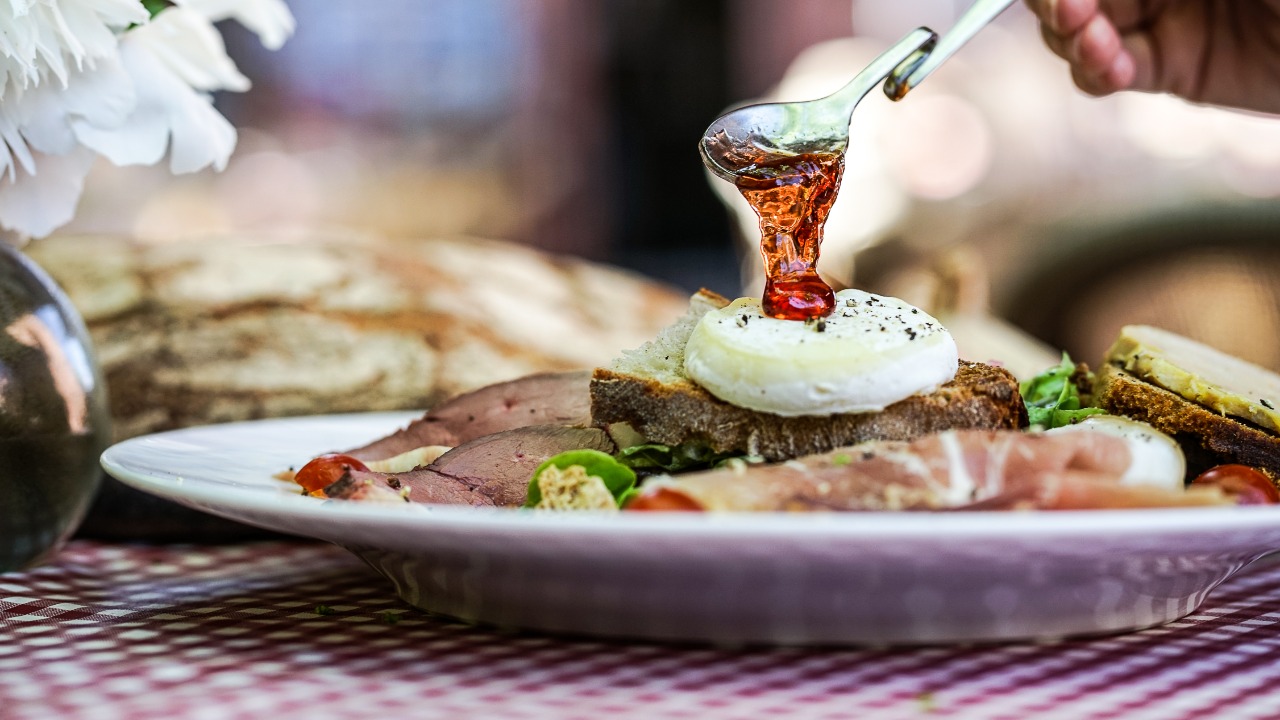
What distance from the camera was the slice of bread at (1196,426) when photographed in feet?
4.61

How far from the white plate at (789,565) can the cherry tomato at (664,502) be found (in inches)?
2.8

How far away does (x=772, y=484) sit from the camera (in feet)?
3.68

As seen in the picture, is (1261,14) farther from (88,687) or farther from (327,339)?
(88,687)

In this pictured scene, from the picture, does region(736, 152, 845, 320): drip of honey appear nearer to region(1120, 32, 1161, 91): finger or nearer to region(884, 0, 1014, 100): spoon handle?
region(884, 0, 1014, 100): spoon handle

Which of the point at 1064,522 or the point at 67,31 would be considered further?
the point at 67,31

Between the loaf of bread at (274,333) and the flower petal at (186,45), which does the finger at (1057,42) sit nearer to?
the loaf of bread at (274,333)

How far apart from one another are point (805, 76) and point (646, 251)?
3.89m

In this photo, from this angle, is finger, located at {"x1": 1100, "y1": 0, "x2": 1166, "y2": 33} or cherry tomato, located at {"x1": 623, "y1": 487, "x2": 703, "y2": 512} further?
finger, located at {"x1": 1100, "y1": 0, "x2": 1166, "y2": 33}

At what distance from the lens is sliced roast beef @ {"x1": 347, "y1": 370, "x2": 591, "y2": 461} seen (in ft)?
5.73

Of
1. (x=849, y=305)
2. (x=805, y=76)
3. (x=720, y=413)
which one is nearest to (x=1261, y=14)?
(x=849, y=305)

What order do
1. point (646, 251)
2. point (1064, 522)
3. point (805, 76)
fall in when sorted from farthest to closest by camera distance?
point (646, 251) → point (805, 76) → point (1064, 522)

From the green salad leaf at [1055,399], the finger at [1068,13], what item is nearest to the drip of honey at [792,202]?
the green salad leaf at [1055,399]

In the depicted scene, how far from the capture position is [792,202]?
1.49 meters

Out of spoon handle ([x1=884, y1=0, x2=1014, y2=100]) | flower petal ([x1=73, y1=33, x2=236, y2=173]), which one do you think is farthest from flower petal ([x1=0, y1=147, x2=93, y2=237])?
spoon handle ([x1=884, y1=0, x2=1014, y2=100])
